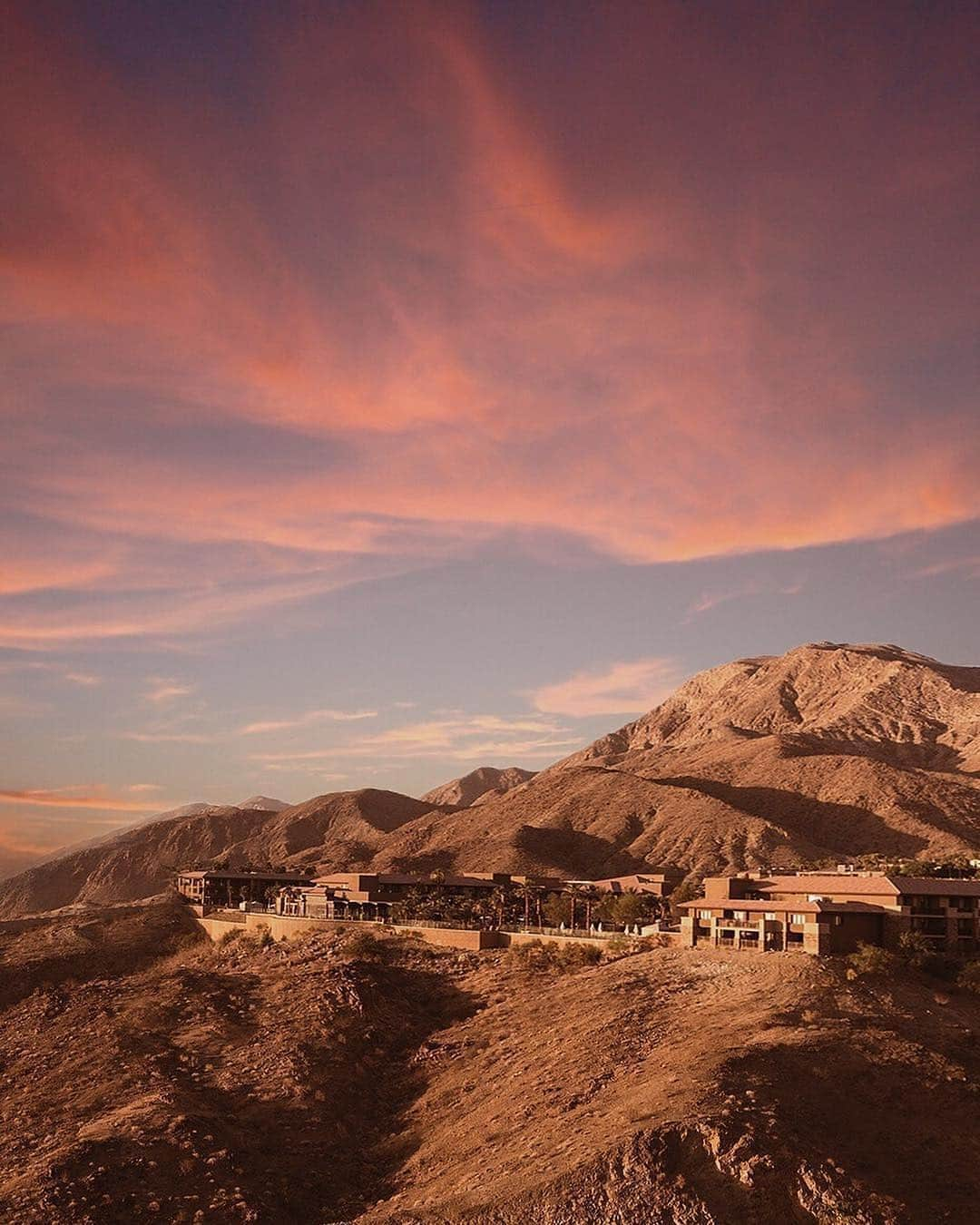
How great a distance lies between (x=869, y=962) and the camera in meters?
57.6

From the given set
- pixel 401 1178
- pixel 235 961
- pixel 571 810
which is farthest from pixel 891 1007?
pixel 571 810

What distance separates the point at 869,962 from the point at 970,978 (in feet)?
21.8

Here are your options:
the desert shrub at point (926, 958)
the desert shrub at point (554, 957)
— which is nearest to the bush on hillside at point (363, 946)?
the desert shrub at point (554, 957)

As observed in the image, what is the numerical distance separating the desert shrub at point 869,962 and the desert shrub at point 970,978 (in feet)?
12.2

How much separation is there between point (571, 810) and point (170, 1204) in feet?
437

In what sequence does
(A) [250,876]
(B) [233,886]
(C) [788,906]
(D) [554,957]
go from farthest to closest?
(A) [250,876]
(B) [233,886]
(C) [788,906]
(D) [554,957]

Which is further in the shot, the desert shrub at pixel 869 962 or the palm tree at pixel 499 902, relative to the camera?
the palm tree at pixel 499 902

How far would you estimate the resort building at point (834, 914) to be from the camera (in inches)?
2466

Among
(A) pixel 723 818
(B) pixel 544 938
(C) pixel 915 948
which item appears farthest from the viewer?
(A) pixel 723 818

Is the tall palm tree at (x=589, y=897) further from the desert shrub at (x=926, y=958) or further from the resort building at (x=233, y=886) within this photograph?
the resort building at (x=233, y=886)

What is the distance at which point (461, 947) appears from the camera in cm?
7025

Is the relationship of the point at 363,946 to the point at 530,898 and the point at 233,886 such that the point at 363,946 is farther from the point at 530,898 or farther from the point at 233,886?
the point at 233,886

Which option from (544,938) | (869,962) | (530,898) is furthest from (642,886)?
(869,962)

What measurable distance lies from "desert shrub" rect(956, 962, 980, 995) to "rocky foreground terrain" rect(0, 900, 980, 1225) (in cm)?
78
